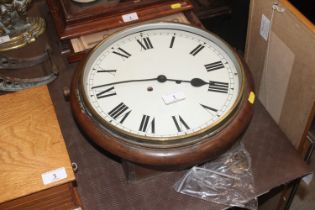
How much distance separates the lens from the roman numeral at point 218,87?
122 cm

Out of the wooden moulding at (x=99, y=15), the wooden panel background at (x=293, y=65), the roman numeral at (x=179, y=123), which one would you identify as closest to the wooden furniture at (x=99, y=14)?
the wooden moulding at (x=99, y=15)

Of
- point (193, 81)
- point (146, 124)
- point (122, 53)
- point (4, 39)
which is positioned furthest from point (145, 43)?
point (4, 39)

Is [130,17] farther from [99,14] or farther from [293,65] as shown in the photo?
[293,65]

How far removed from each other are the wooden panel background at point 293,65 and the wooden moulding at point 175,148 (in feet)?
0.76

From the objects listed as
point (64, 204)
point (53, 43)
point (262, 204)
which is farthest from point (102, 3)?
point (262, 204)

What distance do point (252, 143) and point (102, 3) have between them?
0.69m

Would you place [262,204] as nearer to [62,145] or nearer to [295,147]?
[295,147]

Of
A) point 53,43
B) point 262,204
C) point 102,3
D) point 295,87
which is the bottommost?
point 262,204

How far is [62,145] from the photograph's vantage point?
3.78 ft

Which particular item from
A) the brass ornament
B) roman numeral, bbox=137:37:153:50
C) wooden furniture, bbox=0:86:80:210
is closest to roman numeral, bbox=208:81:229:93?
roman numeral, bbox=137:37:153:50

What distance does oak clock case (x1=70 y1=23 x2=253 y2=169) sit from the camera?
3.64ft

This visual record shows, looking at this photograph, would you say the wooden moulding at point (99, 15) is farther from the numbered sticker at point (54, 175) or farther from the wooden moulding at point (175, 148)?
the numbered sticker at point (54, 175)

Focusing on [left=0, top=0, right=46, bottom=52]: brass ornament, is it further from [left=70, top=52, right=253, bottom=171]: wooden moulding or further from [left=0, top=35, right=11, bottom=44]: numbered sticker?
[left=70, top=52, right=253, bottom=171]: wooden moulding

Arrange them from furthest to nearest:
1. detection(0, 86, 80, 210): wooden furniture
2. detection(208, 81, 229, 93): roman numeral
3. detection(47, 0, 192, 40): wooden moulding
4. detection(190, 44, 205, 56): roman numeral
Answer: detection(47, 0, 192, 40): wooden moulding < detection(190, 44, 205, 56): roman numeral < detection(208, 81, 229, 93): roman numeral < detection(0, 86, 80, 210): wooden furniture
